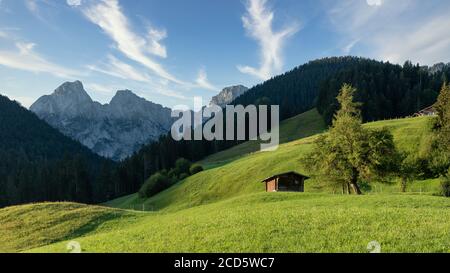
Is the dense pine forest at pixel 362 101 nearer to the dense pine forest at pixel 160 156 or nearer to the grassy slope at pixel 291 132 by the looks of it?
the dense pine forest at pixel 160 156

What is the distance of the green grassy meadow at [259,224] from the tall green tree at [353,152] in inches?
356

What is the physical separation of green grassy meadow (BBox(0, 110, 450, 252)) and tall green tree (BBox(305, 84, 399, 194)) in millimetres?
9050

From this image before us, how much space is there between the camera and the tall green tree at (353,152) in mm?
55688

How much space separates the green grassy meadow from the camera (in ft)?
56.2

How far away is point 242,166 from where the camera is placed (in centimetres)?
9506

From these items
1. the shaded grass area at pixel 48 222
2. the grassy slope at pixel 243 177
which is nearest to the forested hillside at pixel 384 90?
the grassy slope at pixel 243 177

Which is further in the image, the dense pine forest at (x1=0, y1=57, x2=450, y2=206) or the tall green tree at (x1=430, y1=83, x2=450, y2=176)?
the dense pine forest at (x1=0, y1=57, x2=450, y2=206)

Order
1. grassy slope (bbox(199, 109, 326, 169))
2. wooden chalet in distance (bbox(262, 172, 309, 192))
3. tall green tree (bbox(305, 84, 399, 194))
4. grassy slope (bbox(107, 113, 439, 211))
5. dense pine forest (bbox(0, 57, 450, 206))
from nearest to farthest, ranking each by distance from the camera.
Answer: tall green tree (bbox(305, 84, 399, 194)) < wooden chalet in distance (bbox(262, 172, 309, 192)) < grassy slope (bbox(107, 113, 439, 211)) < grassy slope (bbox(199, 109, 326, 169)) < dense pine forest (bbox(0, 57, 450, 206))

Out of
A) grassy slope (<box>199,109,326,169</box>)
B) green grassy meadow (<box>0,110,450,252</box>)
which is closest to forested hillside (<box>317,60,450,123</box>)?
grassy slope (<box>199,109,326,169</box>)

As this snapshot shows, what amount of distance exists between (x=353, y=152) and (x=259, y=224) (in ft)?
124

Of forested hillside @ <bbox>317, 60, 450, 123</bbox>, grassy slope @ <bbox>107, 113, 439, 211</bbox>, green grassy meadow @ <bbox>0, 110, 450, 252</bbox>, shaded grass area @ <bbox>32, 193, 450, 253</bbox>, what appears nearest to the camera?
shaded grass area @ <bbox>32, 193, 450, 253</bbox>

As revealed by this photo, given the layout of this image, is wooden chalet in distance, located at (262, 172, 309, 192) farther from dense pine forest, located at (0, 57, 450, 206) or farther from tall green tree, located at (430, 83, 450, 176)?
dense pine forest, located at (0, 57, 450, 206)
